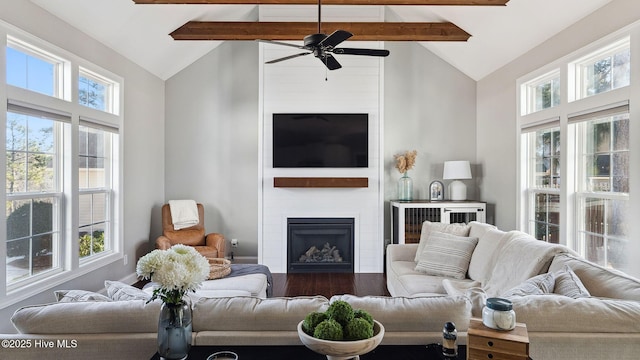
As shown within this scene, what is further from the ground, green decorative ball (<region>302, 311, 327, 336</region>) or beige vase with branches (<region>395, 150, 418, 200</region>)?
beige vase with branches (<region>395, 150, 418, 200</region>)

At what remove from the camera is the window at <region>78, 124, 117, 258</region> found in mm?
3616

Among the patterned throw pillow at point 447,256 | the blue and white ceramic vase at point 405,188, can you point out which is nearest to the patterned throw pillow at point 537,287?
the patterned throw pillow at point 447,256

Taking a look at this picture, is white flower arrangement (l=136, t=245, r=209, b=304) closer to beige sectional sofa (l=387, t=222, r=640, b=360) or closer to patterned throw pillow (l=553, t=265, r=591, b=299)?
beige sectional sofa (l=387, t=222, r=640, b=360)

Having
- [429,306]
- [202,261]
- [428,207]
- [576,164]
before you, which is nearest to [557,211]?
[576,164]

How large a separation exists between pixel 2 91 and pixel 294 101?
10.5 feet

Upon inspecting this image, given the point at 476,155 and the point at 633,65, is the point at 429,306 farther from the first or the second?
the point at 476,155

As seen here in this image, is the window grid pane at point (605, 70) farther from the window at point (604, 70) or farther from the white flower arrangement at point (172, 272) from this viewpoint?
the white flower arrangement at point (172, 272)

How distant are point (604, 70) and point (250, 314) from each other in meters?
3.58

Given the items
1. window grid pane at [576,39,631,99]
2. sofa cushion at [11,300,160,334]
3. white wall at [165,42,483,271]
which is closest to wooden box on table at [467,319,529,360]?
sofa cushion at [11,300,160,334]

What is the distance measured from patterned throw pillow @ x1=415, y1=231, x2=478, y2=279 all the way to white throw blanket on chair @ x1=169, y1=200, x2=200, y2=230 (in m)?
3.17

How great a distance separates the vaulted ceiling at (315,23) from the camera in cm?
338

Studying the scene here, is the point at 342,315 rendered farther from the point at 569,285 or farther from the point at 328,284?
the point at 328,284

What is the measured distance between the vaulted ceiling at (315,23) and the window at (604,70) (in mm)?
393

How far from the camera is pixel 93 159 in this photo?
3.80 metres
